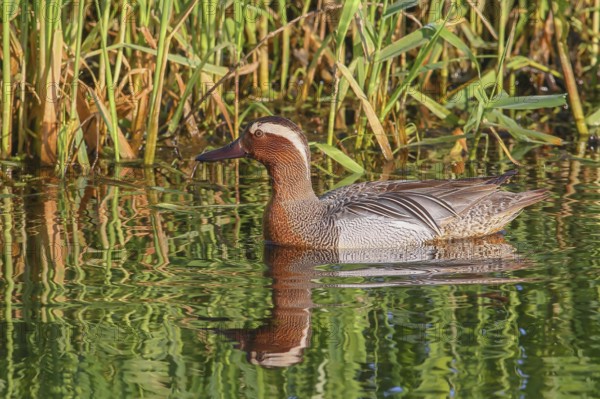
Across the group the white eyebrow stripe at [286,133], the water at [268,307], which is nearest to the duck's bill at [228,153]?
A: the white eyebrow stripe at [286,133]

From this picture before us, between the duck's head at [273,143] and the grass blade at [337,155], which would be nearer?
the duck's head at [273,143]

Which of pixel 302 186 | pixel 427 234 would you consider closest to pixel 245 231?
pixel 302 186

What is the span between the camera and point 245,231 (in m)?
7.92

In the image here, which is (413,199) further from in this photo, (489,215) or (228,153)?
(228,153)

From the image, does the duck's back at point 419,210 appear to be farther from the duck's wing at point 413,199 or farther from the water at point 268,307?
the water at point 268,307

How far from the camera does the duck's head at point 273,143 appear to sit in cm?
784

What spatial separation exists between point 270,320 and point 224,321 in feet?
0.73

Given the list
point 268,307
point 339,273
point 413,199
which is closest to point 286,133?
point 413,199

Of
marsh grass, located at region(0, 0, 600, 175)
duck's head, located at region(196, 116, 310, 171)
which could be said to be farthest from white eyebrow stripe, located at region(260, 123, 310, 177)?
marsh grass, located at region(0, 0, 600, 175)

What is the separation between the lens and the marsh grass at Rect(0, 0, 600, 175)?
349 inches

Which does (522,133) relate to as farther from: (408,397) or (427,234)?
(408,397)

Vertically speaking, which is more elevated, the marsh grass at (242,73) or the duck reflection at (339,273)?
the marsh grass at (242,73)

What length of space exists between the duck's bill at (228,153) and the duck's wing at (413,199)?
626 mm

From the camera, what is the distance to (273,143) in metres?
7.89
